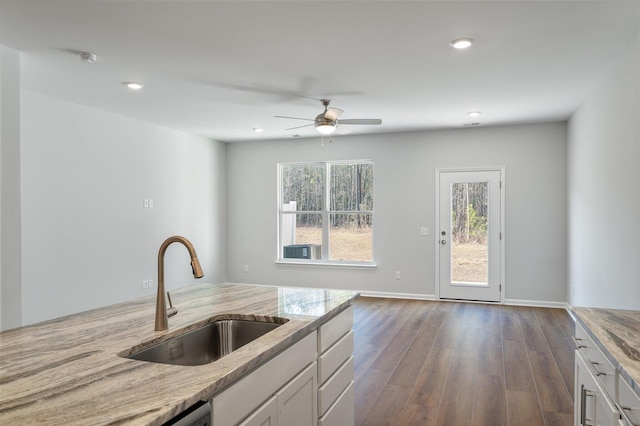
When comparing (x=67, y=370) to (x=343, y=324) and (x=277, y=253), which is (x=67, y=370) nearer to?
(x=343, y=324)

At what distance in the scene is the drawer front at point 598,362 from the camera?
151cm

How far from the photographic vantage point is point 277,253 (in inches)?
301

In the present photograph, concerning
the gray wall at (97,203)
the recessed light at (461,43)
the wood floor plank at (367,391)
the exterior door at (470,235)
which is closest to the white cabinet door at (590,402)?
the wood floor plank at (367,391)

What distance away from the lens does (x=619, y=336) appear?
171 cm

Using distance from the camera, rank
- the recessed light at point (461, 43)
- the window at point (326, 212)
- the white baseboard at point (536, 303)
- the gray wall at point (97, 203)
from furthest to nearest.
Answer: the window at point (326, 212) < the white baseboard at point (536, 303) < the gray wall at point (97, 203) < the recessed light at point (461, 43)

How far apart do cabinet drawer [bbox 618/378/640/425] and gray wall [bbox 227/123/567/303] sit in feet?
17.1

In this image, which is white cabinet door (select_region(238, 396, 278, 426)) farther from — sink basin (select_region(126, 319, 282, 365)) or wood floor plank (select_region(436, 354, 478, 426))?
wood floor plank (select_region(436, 354, 478, 426))

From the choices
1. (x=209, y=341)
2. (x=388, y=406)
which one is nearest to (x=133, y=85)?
(x=209, y=341)

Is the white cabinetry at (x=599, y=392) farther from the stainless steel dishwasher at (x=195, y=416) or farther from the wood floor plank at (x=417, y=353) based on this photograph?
the wood floor plank at (x=417, y=353)

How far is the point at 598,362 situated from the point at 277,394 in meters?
1.25

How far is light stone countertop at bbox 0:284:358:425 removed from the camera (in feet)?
3.38

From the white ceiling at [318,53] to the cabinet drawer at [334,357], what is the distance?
6.51ft

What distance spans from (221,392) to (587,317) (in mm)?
1695

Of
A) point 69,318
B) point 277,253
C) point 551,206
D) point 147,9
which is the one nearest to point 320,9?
point 147,9
